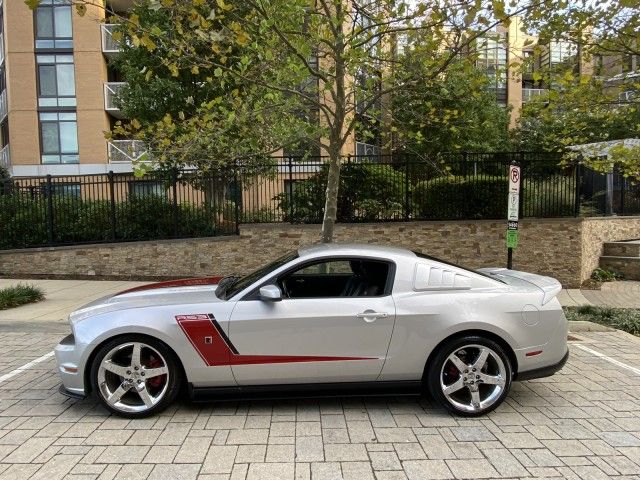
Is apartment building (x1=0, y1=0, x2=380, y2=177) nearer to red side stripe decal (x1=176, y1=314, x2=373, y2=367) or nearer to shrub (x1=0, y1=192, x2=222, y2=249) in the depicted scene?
shrub (x1=0, y1=192, x2=222, y2=249)

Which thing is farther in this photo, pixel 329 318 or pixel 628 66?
pixel 628 66

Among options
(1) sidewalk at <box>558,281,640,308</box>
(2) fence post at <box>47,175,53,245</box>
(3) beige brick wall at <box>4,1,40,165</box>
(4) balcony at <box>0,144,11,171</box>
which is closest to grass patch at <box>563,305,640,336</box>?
(1) sidewalk at <box>558,281,640,308</box>

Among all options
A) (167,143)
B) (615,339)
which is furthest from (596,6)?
(167,143)

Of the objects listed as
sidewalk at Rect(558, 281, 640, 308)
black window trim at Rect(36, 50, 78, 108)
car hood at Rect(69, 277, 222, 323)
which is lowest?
sidewalk at Rect(558, 281, 640, 308)

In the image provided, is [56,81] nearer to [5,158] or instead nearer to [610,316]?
[5,158]

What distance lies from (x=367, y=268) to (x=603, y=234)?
35.8 ft

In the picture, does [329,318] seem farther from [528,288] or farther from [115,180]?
[115,180]

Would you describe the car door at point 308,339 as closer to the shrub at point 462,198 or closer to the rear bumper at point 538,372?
the rear bumper at point 538,372

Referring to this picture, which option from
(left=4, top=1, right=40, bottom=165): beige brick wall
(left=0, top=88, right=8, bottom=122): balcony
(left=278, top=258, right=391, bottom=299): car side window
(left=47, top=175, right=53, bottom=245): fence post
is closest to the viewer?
(left=278, top=258, right=391, bottom=299): car side window

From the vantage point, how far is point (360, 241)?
12.0 meters

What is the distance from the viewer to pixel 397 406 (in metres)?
4.62

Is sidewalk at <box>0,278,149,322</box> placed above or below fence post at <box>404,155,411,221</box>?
below

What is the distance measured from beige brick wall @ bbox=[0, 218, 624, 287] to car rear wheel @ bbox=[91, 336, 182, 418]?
7659mm

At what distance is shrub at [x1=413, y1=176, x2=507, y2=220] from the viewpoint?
12180mm
